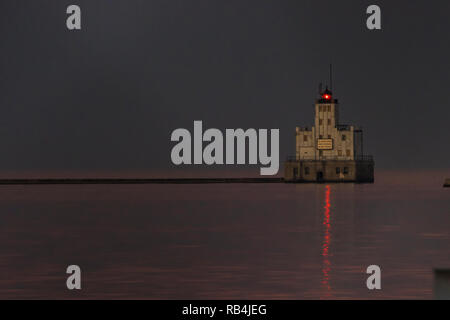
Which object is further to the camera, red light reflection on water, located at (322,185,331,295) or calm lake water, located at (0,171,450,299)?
red light reflection on water, located at (322,185,331,295)

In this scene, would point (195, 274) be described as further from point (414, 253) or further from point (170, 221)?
point (170, 221)

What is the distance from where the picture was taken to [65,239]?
68.7 m

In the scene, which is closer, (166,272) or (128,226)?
(166,272)

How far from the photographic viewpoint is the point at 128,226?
274 feet

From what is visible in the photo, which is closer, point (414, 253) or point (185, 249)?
point (414, 253)

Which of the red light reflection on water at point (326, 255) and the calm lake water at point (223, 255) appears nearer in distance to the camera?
the calm lake water at point (223, 255)
